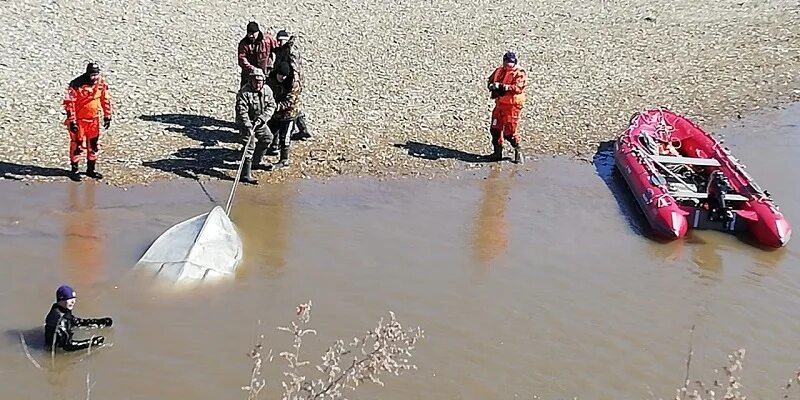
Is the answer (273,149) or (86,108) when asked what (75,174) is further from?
(273,149)

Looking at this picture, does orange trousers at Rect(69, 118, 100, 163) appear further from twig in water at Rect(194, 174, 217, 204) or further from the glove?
the glove

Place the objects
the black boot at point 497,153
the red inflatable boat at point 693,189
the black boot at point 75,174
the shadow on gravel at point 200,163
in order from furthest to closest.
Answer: the black boot at point 497,153, the shadow on gravel at point 200,163, the black boot at point 75,174, the red inflatable boat at point 693,189

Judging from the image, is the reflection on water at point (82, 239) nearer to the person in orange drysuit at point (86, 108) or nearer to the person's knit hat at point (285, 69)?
the person in orange drysuit at point (86, 108)

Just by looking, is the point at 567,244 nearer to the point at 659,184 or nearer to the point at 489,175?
the point at 659,184

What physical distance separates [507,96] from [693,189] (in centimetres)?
259

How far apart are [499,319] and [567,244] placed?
85.0 inches

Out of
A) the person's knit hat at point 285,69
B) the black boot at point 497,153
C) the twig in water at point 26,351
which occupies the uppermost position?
the person's knit hat at point 285,69

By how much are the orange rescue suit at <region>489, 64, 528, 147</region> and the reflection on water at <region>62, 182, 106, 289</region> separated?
5.12 m

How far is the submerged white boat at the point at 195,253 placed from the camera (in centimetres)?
859

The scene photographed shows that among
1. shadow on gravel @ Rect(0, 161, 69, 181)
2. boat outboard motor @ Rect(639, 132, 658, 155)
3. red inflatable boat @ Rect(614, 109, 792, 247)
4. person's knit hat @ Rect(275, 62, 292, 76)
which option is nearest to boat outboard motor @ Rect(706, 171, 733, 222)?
red inflatable boat @ Rect(614, 109, 792, 247)

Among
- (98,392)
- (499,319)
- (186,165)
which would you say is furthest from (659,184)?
(98,392)

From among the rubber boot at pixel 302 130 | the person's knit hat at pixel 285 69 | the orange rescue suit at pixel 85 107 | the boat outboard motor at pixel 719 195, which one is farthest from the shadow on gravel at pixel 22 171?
the boat outboard motor at pixel 719 195

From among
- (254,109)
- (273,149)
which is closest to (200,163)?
(273,149)

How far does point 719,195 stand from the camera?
1095 cm
